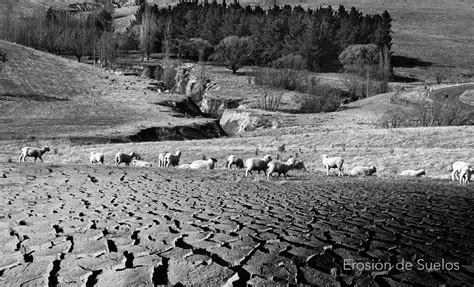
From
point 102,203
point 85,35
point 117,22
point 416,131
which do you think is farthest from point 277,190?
point 117,22

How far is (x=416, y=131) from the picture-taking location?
43.8m

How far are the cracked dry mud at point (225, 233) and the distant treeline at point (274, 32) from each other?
10940 cm

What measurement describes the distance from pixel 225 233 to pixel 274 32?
133489mm

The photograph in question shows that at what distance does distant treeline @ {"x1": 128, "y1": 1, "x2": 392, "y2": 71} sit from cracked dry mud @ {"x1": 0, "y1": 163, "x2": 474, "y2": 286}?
109 metres

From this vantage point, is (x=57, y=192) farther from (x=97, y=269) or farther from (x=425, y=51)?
(x=425, y=51)

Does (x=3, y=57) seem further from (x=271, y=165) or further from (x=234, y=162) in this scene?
(x=271, y=165)

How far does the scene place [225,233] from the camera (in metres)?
10.2

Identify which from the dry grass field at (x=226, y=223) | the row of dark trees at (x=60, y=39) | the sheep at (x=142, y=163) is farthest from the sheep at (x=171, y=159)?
the row of dark trees at (x=60, y=39)

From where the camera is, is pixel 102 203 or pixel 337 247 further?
pixel 102 203

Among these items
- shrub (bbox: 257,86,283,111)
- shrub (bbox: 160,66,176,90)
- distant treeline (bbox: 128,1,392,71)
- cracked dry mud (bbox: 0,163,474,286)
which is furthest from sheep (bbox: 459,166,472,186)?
distant treeline (bbox: 128,1,392,71)

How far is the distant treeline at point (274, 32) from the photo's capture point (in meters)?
130

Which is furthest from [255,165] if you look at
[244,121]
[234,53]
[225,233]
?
[234,53]

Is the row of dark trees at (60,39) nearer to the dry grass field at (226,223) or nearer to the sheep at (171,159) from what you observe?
the dry grass field at (226,223)

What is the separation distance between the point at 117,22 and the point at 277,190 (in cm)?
18537
